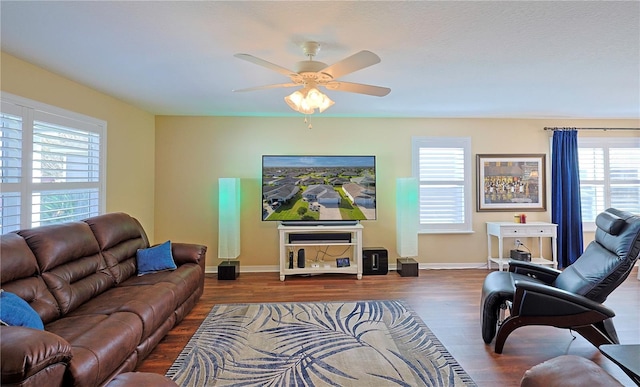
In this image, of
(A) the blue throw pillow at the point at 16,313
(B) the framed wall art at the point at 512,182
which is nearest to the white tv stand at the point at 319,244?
(B) the framed wall art at the point at 512,182

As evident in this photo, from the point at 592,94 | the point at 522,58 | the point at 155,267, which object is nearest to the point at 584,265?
the point at 522,58

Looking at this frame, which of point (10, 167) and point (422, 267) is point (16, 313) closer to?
point (10, 167)

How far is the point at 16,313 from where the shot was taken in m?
1.79

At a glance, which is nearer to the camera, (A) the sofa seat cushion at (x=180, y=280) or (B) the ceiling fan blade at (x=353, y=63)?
(B) the ceiling fan blade at (x=353, y=63)

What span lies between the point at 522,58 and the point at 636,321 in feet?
9.39

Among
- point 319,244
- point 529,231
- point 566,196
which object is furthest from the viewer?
point 566,196

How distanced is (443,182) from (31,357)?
16.7 feet

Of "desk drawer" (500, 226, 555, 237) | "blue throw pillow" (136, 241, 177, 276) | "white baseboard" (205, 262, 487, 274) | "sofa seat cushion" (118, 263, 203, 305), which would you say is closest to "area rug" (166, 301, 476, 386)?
"sofa seat cushion" (118, 263, 203, 305)

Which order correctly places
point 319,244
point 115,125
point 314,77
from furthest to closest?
point 319,244 → point 115,125 → point 314,77

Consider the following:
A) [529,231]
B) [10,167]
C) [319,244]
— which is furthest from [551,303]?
[10,167]

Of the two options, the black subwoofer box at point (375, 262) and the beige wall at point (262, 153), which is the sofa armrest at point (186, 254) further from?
the black subwoofer box at point (375, 262)

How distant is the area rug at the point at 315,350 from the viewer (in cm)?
226

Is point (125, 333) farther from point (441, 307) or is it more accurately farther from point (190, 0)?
point (441, 307)

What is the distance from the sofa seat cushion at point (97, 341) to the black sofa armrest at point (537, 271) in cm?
348
